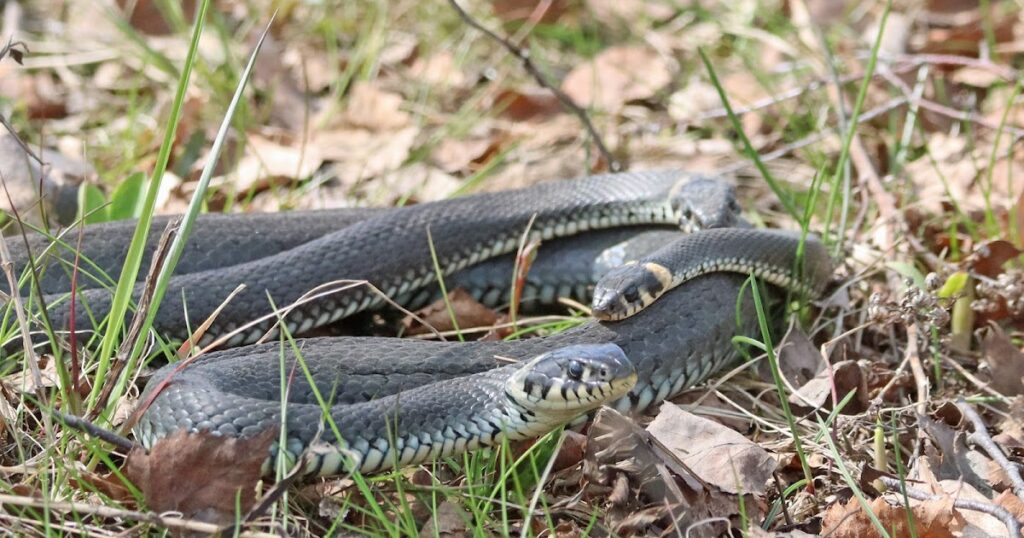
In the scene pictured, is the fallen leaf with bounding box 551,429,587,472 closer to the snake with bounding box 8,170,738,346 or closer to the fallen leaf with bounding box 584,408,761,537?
the fallen leaf with bounding box 584,408,761,537

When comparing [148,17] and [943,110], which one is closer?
[943,110]

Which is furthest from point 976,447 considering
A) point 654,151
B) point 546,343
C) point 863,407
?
point 654,151

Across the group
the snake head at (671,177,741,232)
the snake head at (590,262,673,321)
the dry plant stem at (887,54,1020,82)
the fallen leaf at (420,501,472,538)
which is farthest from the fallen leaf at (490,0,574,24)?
the fallen leaf at (420,501,472,538)

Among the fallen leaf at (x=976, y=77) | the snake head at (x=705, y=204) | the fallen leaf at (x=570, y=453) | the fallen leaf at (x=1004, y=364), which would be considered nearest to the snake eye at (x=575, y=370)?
the fallen leaf at (x=570, y=453)

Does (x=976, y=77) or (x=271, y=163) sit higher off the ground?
(x=976, y=77)

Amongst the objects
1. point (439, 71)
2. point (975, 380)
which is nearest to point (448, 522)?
point (975, 380)

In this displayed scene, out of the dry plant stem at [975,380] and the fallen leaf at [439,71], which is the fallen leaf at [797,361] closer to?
the dry plant stem at [975,380]

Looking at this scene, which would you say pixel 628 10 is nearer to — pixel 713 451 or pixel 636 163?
pixel 636 163

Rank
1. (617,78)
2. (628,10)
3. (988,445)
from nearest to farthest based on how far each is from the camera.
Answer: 1. (988,445)
2. (617,78)
3. (628,10)
